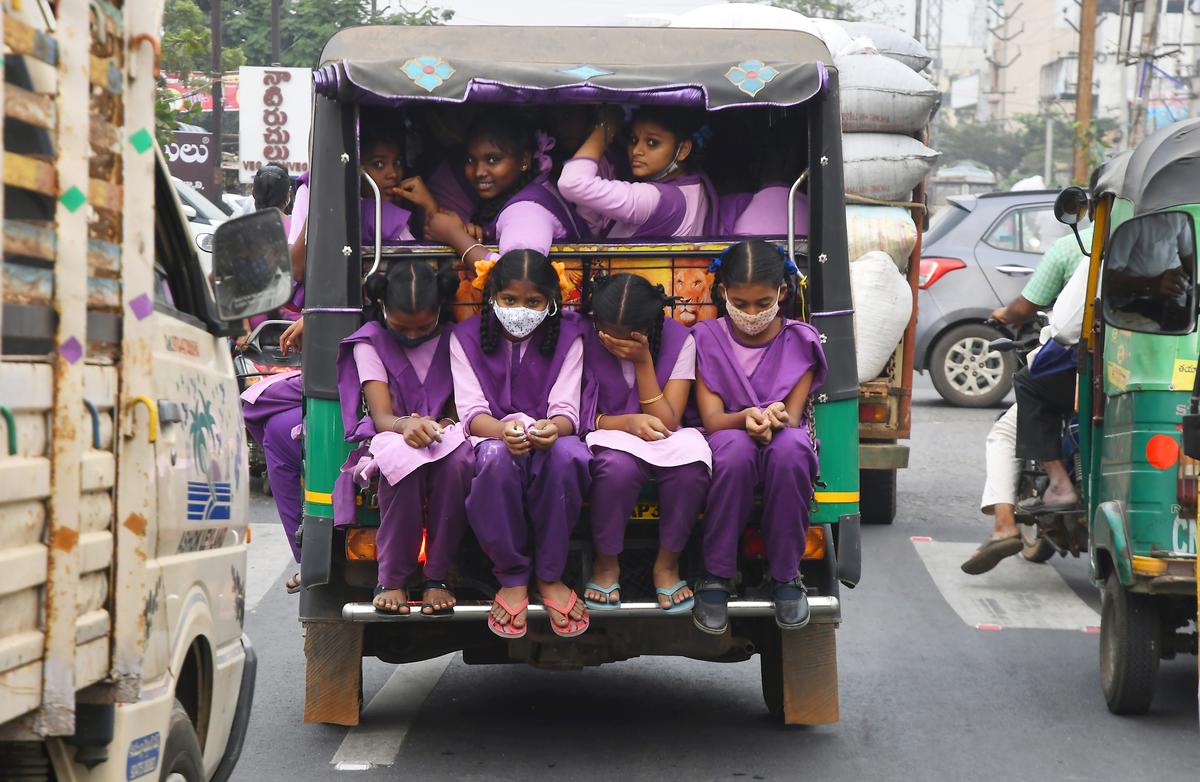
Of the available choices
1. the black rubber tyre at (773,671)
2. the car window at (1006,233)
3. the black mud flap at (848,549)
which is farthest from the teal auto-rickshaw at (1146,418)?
the car window at (1006,233)

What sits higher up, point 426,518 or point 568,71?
point 568,71

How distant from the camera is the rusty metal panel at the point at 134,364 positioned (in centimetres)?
327

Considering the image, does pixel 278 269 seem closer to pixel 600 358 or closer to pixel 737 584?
pixel 600 358

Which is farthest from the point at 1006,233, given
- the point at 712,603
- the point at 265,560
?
the point at 712,603

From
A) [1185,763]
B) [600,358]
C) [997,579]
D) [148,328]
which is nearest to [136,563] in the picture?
[148,328]

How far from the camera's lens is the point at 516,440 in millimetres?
5316

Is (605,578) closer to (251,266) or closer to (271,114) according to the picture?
(251,266)

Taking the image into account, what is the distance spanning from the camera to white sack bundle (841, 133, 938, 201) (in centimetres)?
1078

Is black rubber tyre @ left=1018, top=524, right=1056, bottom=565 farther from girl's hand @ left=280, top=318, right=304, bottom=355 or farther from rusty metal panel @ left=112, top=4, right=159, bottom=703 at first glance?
rusty metal panel @ left=112, top=4, right=159, bottom=703

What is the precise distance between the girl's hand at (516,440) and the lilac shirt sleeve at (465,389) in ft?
0.85

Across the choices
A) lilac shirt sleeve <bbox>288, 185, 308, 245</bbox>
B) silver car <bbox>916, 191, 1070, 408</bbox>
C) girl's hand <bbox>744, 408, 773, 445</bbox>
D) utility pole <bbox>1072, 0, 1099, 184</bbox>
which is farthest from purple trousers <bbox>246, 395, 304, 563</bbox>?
utility pole <bbox>1072, 0, 1099, 184</bbox>

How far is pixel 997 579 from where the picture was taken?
980 cm

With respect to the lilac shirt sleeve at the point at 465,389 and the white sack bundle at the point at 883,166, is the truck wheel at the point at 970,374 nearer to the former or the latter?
the white sack bundle at the point at 883,166

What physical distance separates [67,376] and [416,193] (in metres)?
3.43
